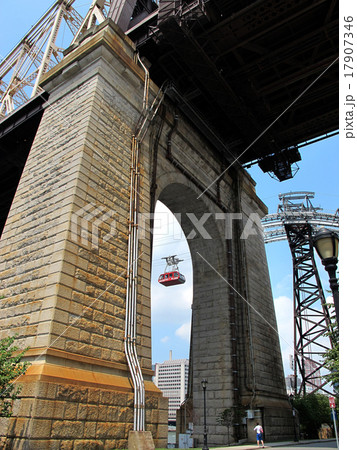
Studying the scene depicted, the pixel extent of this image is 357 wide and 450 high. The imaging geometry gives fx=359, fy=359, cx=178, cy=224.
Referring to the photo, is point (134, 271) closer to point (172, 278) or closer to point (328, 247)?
point (328, 247)

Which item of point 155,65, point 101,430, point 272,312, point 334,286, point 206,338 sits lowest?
point 101,430

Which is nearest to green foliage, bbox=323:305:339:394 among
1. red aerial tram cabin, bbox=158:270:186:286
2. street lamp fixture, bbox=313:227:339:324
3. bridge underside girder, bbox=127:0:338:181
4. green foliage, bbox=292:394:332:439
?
street lamp fixture, bbox=313:227:339:324

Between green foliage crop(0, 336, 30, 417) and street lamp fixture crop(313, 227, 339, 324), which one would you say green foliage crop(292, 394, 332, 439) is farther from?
green foliage crop(0, 336, 30, 417)

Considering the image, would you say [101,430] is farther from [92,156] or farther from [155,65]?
[155,65]

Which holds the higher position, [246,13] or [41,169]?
[246,13]

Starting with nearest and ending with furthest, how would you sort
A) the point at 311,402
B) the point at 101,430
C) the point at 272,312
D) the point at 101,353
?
1. the point at 101,430
2. the point at 101,353
3. the point at 272,312
4. the point at 311,402

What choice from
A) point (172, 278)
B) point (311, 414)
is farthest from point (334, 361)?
point (172, 278)

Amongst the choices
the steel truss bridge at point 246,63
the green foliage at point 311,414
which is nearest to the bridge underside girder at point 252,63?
the steel truss bridge at point 246,63

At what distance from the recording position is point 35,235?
10.4m

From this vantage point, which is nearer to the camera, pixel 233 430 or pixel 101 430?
pixel 101 430

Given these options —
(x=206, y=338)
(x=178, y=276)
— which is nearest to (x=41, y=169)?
(x=206, y=338)

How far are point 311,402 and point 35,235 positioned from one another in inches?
895

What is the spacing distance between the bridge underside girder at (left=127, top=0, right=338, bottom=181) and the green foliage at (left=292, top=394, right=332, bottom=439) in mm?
16359

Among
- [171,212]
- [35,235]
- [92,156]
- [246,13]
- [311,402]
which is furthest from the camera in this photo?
[311,402]
